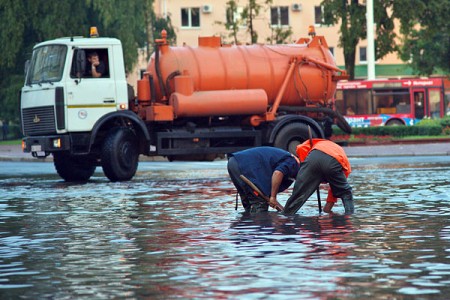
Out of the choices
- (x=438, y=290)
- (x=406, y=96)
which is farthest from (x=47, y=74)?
(x=406, y=96)

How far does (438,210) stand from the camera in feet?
57.6

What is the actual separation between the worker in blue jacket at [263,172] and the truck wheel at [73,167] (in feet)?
40.3

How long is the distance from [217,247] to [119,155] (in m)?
15.2

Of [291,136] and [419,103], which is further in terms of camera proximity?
[419,103]

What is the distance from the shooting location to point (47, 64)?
29.0 meters

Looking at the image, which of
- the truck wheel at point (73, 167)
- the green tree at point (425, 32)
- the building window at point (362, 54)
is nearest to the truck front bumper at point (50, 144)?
the truck wheel at point (73, 167)

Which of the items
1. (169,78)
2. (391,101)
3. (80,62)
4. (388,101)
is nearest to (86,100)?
(80,62)

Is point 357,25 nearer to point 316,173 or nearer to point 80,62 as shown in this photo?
point 80,62

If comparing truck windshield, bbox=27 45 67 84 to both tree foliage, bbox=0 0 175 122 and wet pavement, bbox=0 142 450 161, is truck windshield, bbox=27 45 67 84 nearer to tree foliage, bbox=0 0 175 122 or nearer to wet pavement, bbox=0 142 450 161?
wet pavement, bbox=0 142 450 161


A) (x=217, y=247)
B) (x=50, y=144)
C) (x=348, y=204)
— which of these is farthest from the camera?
(x=50, y=144)

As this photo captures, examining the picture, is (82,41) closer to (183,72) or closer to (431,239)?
(183,72)

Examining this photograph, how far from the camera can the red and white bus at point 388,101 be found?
6331cm

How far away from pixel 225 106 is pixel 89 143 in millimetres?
3188

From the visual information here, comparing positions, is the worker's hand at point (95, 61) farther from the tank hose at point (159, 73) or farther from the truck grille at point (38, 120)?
the tank hose at point (159, 73)
